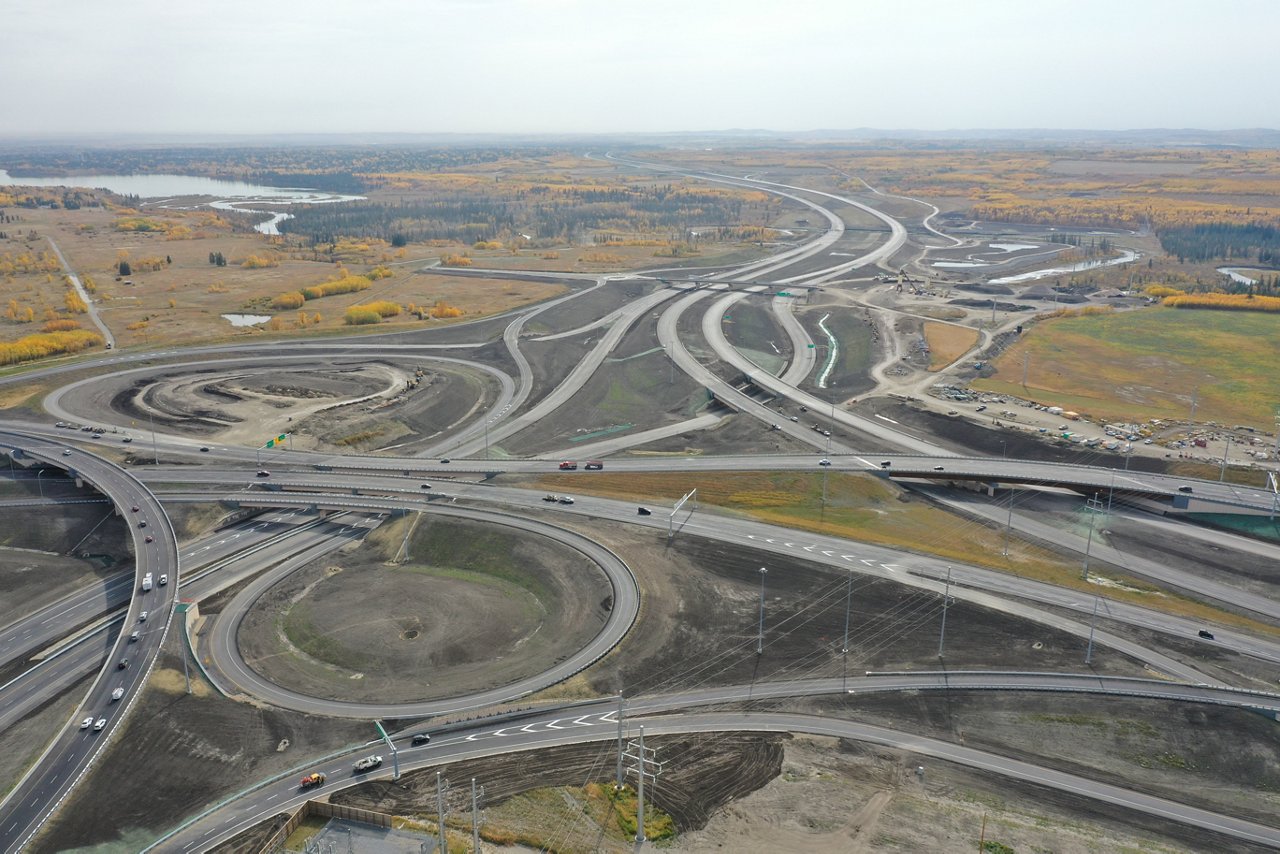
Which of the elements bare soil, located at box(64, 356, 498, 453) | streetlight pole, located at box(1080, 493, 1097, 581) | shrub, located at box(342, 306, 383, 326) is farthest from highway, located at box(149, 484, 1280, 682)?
shrub, located at box(342, 306, 383, 326)

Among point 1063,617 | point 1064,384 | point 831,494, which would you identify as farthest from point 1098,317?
point 1063,617

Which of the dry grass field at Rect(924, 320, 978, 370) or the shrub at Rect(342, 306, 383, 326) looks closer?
the dry grass field at Rect(924, 320, 978, 370)

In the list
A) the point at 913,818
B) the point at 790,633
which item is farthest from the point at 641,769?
the point at 790,633

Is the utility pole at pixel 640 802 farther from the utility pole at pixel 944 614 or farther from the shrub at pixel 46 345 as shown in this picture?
the shrub at pixel 46 345

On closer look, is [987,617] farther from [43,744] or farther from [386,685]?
[43,744]

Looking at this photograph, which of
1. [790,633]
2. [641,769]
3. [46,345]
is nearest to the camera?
[641,769]

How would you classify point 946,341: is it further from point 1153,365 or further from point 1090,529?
point 1090,529

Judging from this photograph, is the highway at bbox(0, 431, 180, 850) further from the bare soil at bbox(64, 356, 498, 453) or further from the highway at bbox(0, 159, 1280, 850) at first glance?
the bare soil at bbox(64, 356, 498, 453)
